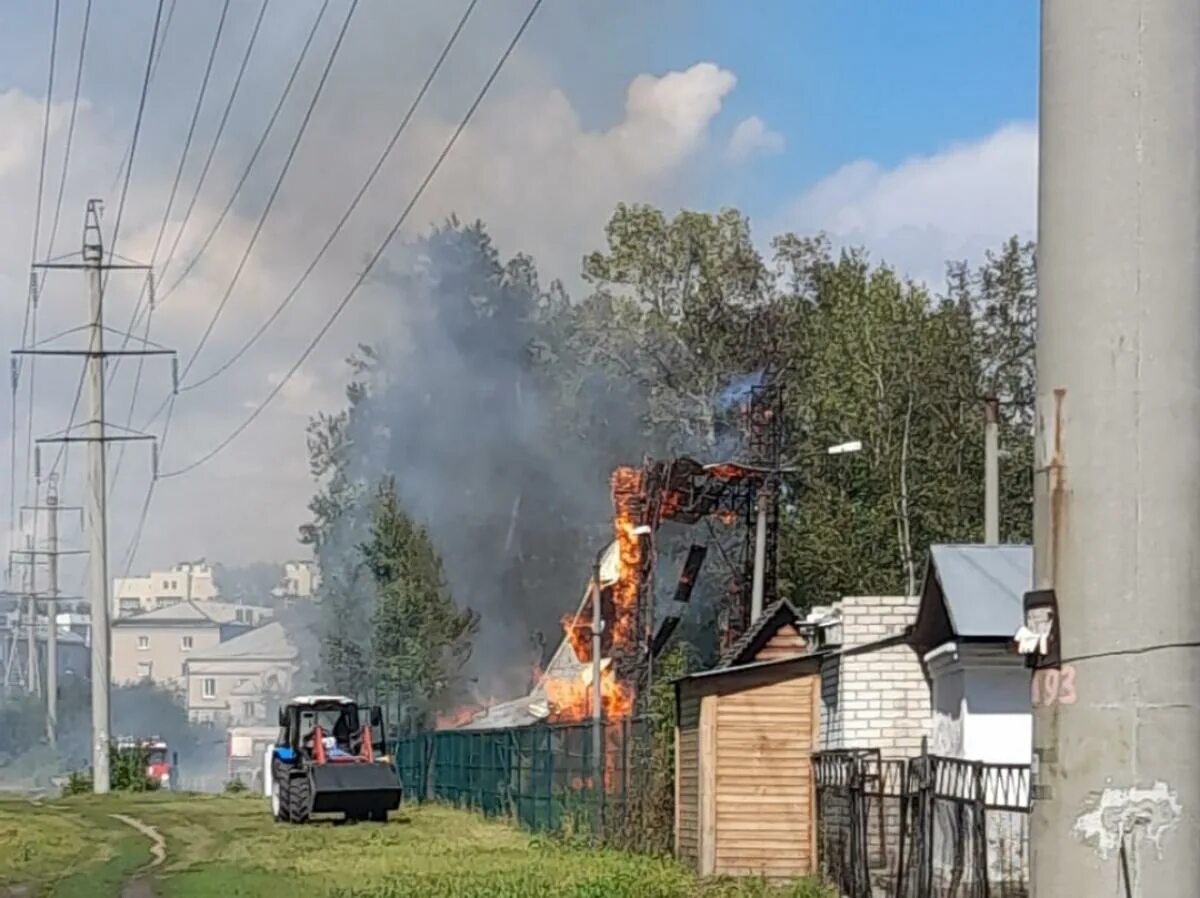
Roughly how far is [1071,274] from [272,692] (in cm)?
12416

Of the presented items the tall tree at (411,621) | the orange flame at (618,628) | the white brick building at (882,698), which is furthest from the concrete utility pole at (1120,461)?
the tall tree at (411,621)

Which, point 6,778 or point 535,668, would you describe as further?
point 6,778

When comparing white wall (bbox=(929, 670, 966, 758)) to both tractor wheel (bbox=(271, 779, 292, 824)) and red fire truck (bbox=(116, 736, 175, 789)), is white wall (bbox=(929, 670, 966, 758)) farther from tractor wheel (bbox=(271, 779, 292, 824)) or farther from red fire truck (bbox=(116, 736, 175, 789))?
red fire truck (bbox=(116, 736, 175, 789))

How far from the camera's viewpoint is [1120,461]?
352cm

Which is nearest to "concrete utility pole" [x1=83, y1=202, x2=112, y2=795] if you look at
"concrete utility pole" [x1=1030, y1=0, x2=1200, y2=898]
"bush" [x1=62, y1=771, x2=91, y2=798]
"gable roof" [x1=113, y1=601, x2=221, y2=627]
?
"bush" [x1=62, y1=771, x2=91, y2=798]

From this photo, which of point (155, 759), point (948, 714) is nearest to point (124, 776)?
point (155, 759)

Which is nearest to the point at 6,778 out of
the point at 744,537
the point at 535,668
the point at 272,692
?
the point at 272,692

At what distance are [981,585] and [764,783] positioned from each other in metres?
4.31

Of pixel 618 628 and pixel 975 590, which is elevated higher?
pixel 975 590

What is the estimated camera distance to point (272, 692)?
12475cm

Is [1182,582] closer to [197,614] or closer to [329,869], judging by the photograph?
[329,869]

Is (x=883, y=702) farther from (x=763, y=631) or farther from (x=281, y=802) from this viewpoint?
(x=281, y=802)

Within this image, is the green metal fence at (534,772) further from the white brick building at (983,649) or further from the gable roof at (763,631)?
the white brick building at (983,649)

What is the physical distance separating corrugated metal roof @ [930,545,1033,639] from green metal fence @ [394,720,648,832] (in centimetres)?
867
